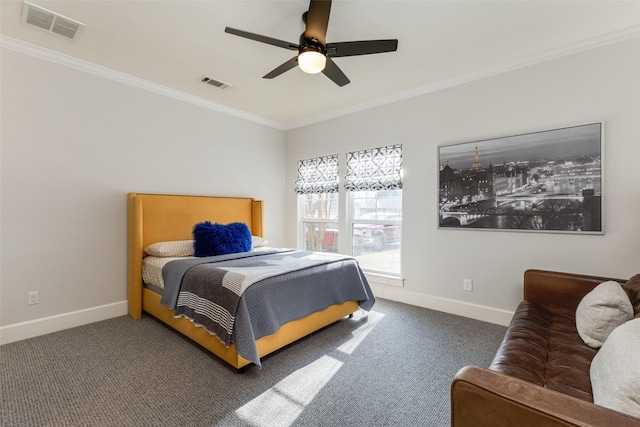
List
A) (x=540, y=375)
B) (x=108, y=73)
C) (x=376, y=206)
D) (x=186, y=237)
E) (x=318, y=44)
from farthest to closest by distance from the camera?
(x=376, y=206) < (x=186, y=237) < (x=108, y=73) < (x=318, y=44) < (x=540, y=375)

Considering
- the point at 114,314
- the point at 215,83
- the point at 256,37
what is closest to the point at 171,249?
the point at 114,314

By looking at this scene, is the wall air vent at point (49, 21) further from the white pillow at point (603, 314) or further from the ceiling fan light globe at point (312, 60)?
the white pillow at point (603, 314)

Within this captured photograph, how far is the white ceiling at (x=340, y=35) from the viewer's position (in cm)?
211

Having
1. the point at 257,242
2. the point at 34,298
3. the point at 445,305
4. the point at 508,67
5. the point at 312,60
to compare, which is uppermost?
the point at 508,67

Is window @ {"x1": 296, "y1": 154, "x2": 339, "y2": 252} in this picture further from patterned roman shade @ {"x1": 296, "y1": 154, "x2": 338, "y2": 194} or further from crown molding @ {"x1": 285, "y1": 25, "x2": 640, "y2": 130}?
crown molding @ {"x1": 285, "y1": 25, "x2": 640, "y2": 130}

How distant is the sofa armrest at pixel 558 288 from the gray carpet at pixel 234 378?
588 mm

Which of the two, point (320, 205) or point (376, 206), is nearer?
point (376, 206)

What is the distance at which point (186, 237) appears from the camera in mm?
3605

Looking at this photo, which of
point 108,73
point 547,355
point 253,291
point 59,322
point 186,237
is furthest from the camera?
point 186,237

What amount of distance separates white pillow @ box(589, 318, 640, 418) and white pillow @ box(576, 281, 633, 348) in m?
0.46

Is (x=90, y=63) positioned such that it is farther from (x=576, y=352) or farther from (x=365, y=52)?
(x=576, y=352)

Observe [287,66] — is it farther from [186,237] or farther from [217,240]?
[186,237]

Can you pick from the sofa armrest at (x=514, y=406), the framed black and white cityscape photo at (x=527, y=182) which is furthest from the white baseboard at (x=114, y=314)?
the sofa armrest at (x=514, y=406)

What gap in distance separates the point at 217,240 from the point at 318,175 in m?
1.94
